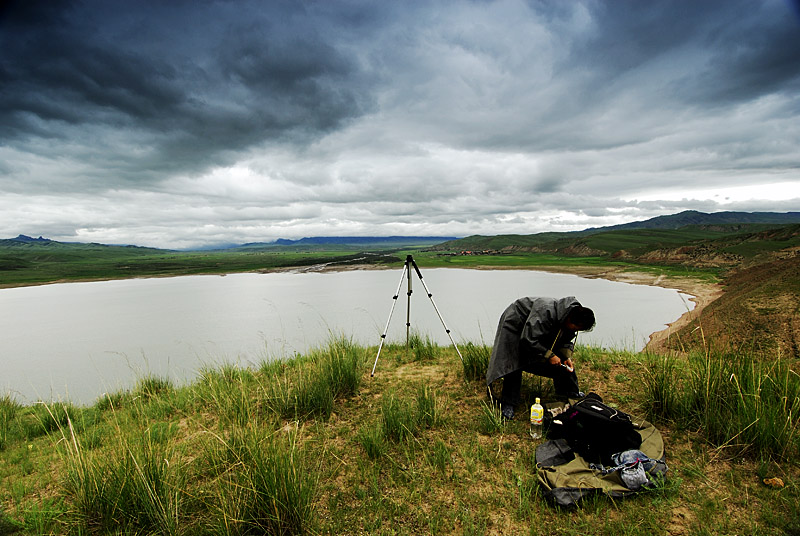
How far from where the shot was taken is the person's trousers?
434 cm

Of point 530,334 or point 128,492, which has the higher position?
point 530,334

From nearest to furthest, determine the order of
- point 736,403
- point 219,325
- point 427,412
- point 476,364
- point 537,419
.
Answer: point 736,403 < point 537,419 < point 427,412 < point 476,364 < point 219,325

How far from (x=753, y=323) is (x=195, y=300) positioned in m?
33.1

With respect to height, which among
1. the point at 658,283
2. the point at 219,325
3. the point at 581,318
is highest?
the point at 581,318

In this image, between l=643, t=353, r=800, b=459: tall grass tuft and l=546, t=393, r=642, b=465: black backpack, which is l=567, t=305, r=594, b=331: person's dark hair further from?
l=643, t=353, r=800, b=459: tall grass tuft

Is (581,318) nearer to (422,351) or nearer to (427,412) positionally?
(427,412)

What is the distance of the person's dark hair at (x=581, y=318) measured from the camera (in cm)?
379

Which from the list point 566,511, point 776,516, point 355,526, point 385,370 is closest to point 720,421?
point 776,516

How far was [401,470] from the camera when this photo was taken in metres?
3.28

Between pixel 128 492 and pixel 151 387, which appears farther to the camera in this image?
pixel 151 387

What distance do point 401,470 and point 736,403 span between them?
3.59 meters

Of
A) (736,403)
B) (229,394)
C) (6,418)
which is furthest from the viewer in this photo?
(6,418)

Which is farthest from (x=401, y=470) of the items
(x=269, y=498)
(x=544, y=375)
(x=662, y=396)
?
(x=662, y=396)

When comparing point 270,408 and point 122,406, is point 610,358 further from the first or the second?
point 122,406
